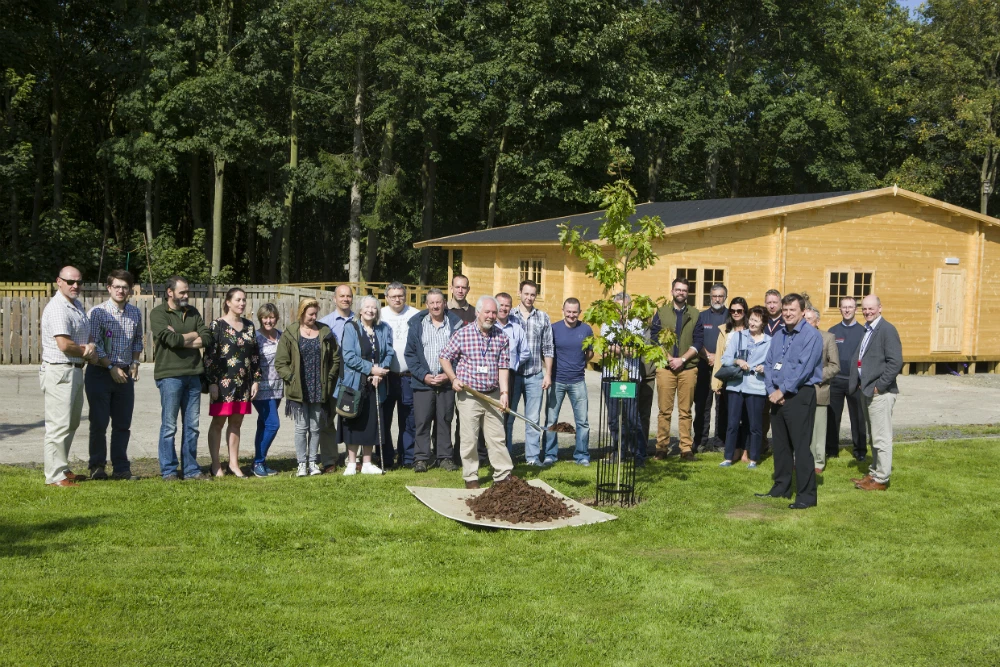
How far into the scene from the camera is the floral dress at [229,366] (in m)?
9.64

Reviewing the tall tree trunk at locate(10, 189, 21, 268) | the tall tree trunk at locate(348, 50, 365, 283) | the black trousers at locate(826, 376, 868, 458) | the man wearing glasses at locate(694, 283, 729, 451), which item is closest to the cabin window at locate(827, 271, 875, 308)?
the black trousers at locate(826, 376, 868, 458)

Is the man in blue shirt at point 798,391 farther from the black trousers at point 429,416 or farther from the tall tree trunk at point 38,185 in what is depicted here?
the tall tree trunk at point 38,185

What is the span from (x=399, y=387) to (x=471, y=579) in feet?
13.6

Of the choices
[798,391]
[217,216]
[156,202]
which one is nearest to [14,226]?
[217,216]

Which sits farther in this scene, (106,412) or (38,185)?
(38,185)

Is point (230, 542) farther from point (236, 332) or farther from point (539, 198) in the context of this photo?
point (539, 198)

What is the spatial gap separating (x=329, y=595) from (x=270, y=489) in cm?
303

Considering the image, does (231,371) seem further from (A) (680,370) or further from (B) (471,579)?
(A) (680,370)

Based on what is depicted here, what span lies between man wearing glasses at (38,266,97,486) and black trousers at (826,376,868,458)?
788 cm

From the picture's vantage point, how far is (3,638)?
5477mm

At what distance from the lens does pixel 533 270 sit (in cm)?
2606

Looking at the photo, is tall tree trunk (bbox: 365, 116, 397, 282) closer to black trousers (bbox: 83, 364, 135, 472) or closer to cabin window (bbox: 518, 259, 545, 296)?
cabin window (bbox: 518, 259, 545, 296)

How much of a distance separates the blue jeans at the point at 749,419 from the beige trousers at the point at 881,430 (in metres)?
1.30

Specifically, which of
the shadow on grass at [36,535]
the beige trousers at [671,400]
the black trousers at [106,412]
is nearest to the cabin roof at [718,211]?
the beige trousers at [671,400]
